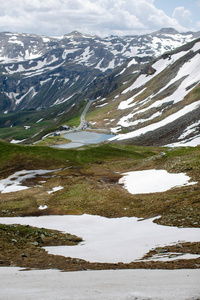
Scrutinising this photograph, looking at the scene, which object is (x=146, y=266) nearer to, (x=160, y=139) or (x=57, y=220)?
(x=57, y=220)

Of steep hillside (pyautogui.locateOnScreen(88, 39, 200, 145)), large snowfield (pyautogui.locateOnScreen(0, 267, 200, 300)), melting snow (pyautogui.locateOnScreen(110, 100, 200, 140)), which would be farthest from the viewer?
melting snow (pyautogui.locateOnScreen(110, 100, 200, 140))

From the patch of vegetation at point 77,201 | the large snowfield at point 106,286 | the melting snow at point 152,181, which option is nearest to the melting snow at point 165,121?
the patch of vegetation at point 77,201

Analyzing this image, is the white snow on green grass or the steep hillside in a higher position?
the steep hillside

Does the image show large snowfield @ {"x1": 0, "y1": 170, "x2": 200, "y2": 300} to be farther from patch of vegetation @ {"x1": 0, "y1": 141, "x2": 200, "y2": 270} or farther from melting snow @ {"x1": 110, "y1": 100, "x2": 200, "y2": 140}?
melting snow @ {"x1": 110, "y1": 100, "x2": 200, "y2": 140}

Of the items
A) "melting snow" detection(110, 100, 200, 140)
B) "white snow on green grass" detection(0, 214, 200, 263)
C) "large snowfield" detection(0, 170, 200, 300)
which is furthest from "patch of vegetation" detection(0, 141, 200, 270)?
"melting snow" detection(110, 100, 200, 140)

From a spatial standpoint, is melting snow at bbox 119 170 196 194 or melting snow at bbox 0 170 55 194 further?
melting snow at bbox 0 170 55 194

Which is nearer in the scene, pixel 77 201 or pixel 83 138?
pixel 77 201

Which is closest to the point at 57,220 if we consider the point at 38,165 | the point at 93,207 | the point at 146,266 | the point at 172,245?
the point at 93,207

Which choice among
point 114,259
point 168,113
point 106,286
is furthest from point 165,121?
point 106,286

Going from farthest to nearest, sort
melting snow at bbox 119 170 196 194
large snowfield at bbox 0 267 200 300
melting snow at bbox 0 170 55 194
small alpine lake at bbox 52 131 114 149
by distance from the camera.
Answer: small alpine lake at bbox 52 131 114 149, melting snow at bbox 0 170 55 194, melting snow at bbox 119 170 196 194, large snowfield at bbox 0 267 200 300

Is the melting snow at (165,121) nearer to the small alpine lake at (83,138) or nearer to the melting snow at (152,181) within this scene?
the small alpine lake at (83,138)

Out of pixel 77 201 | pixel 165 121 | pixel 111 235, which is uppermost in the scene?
pixel 165 121

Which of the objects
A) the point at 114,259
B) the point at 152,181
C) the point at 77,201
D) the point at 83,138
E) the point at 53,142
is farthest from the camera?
the point at 83,138

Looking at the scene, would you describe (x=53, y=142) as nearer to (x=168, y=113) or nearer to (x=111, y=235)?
(x=168, y=113)
